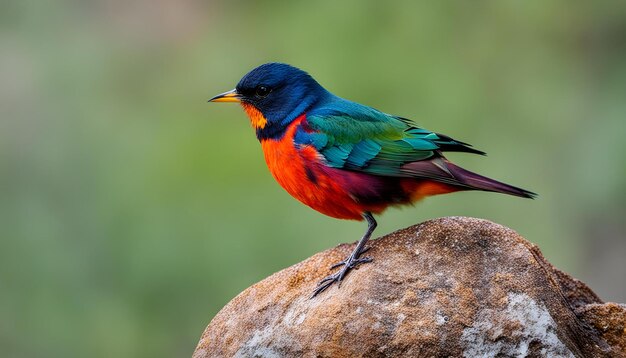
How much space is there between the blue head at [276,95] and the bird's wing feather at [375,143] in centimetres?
22

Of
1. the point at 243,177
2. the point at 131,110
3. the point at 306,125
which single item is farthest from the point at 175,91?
the point at 306,125

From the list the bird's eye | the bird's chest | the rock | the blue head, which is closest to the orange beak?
the blue head

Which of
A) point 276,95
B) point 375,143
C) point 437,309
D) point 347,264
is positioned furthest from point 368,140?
point 437,309

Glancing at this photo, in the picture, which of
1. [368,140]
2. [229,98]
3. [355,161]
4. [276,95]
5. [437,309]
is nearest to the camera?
[437,309]

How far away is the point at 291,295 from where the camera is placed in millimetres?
7035

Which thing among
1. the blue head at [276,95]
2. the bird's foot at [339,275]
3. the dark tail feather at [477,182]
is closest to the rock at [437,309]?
the bird's foot at [339,275]

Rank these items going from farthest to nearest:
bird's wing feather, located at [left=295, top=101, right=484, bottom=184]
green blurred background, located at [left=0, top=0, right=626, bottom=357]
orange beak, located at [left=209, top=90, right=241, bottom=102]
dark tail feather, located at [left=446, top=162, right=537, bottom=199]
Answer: green blurred background, located at [left=0, top=0, right=626, bottom=357] → orange beak, located at [left=209, top=90, right=241, bottom=102] → bird's wing feather, located at [left=295, top=101, right=484, bottom=184] → dark tail feather, located at [left=446, top=162, right=537, bottom=199]

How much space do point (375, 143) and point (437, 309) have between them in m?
1.59

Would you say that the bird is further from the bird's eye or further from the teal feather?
the bird's eye

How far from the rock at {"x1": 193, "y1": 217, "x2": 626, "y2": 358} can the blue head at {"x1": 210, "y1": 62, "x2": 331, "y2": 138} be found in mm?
1347

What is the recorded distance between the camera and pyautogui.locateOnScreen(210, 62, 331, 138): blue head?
25.9 ft

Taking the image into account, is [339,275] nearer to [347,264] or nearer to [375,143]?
[347,264]

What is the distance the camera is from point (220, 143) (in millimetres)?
13336

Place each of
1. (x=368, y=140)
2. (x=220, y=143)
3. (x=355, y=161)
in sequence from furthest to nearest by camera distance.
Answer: (x=220, y=143) < (x=368, y=140) < (x=355, y=161)
